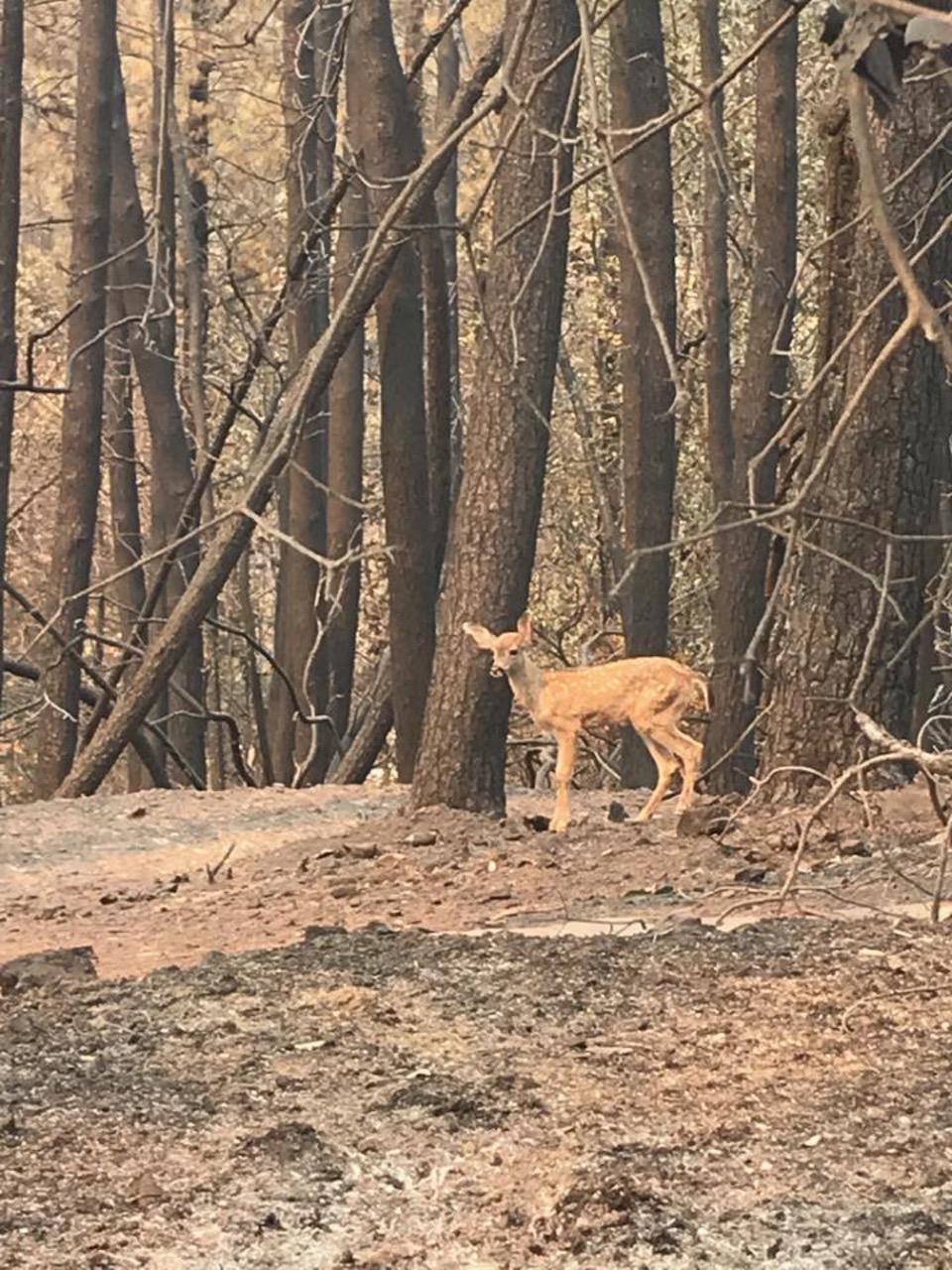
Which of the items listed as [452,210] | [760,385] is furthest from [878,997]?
[452,210]

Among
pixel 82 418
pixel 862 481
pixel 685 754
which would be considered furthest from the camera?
pixel 82 418

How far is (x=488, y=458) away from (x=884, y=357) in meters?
A: 7.96

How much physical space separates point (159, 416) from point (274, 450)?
14.9 m

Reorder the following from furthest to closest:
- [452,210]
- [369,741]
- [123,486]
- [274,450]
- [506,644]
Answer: [123,486]
[452,210]
[369,741]
[506,644]
[274,450]

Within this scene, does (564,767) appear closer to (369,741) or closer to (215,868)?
(215,868)

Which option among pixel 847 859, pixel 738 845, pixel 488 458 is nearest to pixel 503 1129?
pixel 847 859

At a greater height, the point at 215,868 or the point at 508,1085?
the point at 508,1085

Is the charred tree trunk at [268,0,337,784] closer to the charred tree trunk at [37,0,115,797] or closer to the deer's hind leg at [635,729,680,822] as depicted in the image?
the charred tree trunk at [37,0,115,797]

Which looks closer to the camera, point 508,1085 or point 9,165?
point 508,1085

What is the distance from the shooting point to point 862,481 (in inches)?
371

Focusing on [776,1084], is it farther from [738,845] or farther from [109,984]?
[738,845]

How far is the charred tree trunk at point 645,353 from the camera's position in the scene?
15539 mm

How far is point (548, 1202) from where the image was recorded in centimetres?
423


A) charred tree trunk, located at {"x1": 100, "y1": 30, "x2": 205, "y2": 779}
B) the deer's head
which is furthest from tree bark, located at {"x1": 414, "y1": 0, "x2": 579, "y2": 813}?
charred tree trunk, located at {"x1": 100, "y1": 30, "x2": 205, "y2": 779}
